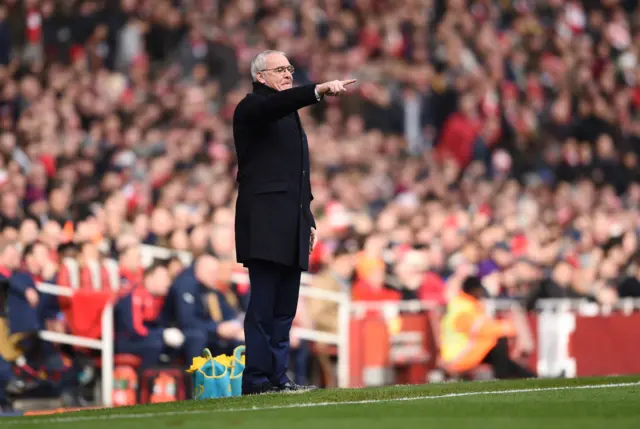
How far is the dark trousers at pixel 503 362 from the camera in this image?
15.4 metres

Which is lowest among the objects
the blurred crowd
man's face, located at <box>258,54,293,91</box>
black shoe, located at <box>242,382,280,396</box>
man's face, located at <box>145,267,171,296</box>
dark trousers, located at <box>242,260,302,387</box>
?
black shoe, located at <box>242,382,280,396</box>

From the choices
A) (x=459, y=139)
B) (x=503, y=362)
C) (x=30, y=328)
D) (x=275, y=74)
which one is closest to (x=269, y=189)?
(x=275, y=74)

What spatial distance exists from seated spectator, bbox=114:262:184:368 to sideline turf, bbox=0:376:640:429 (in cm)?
519

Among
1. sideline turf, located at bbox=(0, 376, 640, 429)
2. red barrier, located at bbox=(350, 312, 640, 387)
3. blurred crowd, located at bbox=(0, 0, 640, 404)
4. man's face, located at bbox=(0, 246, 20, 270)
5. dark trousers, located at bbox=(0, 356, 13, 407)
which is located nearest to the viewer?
sideline turf, located at bbox=(0, 376, 640, 429)

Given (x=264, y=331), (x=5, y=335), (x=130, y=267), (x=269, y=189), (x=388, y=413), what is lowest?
(x=388, y=413)

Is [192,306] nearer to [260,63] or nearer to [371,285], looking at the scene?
[371,285]

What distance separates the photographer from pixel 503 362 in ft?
50.8

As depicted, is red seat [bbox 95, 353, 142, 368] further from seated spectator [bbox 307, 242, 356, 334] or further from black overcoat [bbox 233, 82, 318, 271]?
black overcoat [bbox 233, 82, 318, 271]

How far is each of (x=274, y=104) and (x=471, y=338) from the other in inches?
287

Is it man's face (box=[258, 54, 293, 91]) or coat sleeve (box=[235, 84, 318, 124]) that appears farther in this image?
man's face (box=[258, 54, 293, 91])

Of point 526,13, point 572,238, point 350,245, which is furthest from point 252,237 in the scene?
point 526,13

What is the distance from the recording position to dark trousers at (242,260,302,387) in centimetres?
→ 912

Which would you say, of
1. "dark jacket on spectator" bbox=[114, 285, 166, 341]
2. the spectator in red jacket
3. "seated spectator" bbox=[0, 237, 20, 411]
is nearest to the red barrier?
"dark jacket on spectator" bbox=[114, 285, 166, 341]

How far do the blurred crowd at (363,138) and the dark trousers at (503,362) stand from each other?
4.11 feet
